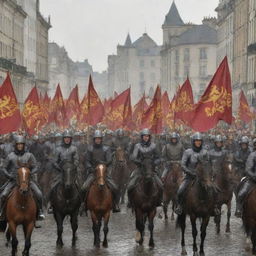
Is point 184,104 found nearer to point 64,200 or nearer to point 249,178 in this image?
point 64,200

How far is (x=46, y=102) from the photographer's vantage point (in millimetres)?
40656

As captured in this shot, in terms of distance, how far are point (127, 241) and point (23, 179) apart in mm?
4524

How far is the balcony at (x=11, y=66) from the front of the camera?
73125mm

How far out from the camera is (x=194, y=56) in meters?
140

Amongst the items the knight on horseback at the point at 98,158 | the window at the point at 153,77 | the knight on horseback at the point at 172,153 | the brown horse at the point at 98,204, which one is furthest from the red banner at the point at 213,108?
the window at the point at 153,77

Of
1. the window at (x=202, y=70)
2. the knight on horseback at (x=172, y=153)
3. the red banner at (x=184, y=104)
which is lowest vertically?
the knight on horseback at (x=172, y=153)

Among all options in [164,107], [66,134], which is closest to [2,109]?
[66,134]

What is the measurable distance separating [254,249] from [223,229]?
429 centimetres

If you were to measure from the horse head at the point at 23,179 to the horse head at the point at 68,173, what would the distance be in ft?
6.93

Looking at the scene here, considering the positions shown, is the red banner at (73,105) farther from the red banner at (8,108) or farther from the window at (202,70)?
the window at (202,70)

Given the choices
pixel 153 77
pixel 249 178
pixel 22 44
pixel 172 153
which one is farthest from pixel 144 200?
pixel 153 77

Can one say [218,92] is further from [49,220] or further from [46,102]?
[46,102]

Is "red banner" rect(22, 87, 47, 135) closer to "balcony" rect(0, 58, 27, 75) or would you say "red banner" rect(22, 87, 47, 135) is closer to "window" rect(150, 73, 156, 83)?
"balcony" rect(0, 58, 27, 75)

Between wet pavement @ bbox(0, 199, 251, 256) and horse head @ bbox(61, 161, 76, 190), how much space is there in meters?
1.52
